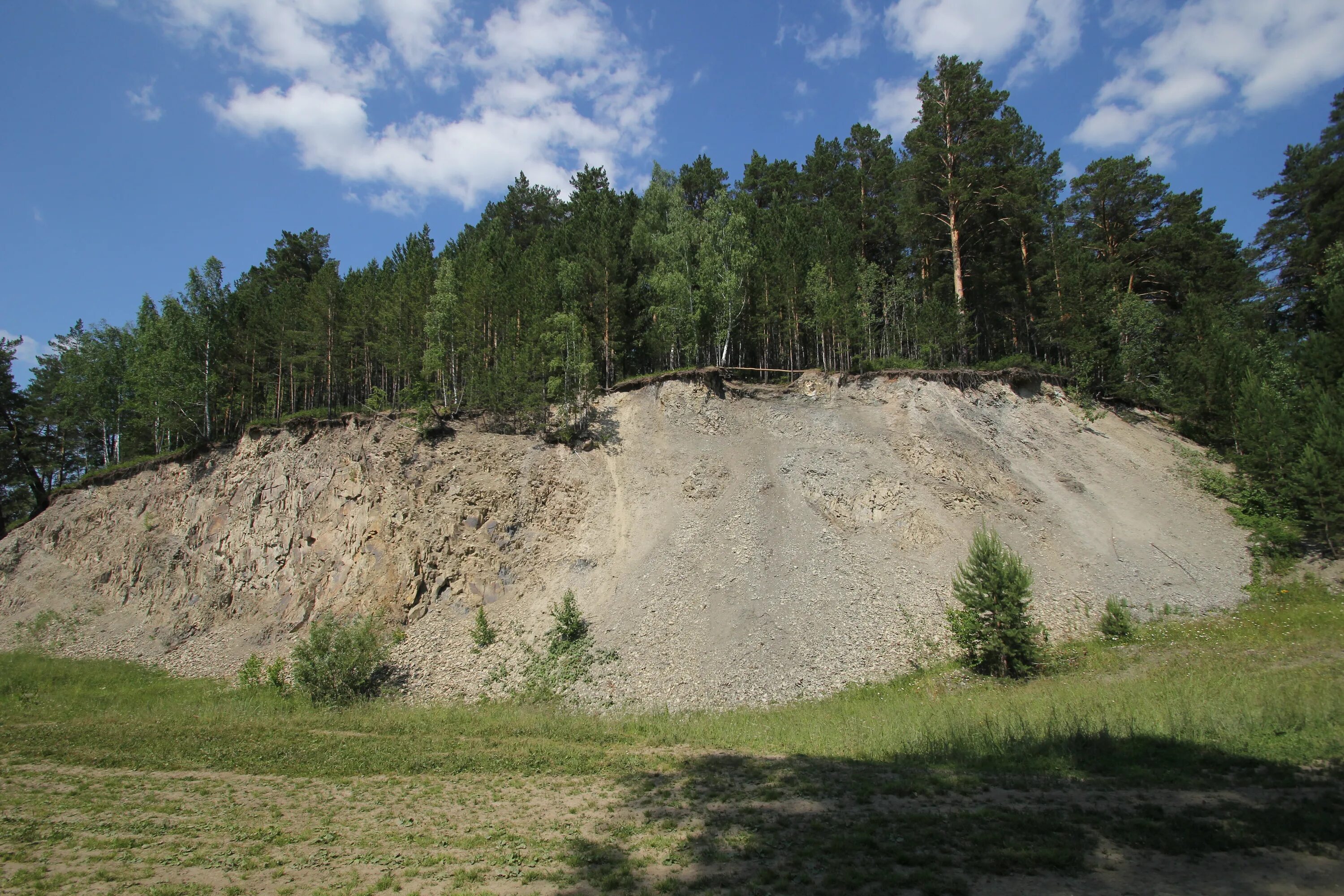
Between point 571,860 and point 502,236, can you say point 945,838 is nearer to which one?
point 571,860

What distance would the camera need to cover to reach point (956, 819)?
10328mm

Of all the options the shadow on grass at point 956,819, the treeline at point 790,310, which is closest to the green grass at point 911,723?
the shadow on grass at point 956,819

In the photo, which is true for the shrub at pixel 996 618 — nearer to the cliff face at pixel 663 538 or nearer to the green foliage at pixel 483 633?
the cliff face at pixel 663 538

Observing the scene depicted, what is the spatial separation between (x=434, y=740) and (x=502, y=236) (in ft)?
144

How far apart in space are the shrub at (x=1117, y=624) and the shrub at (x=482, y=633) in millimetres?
23911

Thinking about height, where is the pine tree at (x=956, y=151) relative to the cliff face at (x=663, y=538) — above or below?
above

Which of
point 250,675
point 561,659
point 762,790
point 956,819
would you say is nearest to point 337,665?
point 250,675

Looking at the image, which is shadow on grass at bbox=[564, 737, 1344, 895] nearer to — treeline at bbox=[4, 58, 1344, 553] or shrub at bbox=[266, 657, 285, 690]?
shrub at bbox=[266, 657, 285, 690]

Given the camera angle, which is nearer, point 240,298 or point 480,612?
point 480,612

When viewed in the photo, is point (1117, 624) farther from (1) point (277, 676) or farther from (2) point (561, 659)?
(1) point (277, 676)

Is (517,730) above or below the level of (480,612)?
below

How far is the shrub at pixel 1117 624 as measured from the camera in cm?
2195

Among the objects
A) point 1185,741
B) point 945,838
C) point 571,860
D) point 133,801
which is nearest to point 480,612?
point 133,801

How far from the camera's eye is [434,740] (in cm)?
1834
